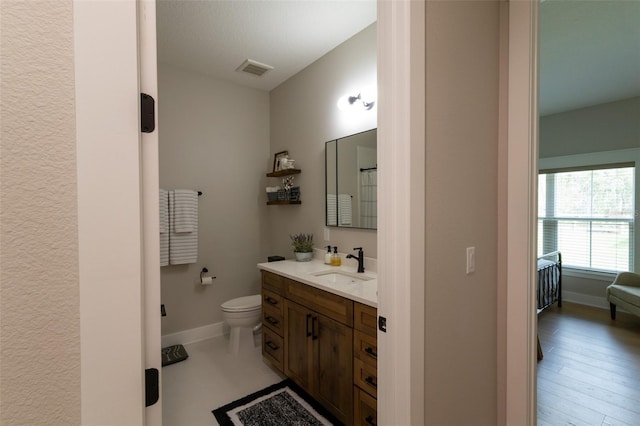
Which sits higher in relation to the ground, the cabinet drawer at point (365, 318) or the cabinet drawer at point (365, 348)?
the cabinet drawer at point (365, 318)

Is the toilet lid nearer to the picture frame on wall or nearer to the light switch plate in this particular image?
the picture frame on wall

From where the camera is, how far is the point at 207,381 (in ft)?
7.48

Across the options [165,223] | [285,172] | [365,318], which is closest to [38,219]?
[365,318]

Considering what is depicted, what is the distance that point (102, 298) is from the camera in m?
0.50

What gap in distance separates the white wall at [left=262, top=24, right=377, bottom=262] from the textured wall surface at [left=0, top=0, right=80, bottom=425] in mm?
1968

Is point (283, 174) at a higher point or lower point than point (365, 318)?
higher

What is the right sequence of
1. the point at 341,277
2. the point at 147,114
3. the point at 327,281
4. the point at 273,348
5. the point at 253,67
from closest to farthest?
1. the point at 147,114
2. the point at 327,281
3. the point at 341,277
4. the point at 273,348
5. the point at 253,67

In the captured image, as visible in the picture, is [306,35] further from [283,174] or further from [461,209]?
[461,209]

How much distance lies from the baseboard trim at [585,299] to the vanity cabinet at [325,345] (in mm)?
4599

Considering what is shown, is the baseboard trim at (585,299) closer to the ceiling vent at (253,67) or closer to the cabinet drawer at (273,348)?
the cabinet drawer at (273,348)

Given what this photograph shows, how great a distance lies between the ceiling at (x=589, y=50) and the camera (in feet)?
6.97

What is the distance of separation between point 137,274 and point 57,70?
1.15ft

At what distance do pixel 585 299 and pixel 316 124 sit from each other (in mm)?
4768

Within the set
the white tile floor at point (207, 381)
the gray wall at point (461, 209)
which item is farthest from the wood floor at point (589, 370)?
the white tile floor at point (207, 381)
